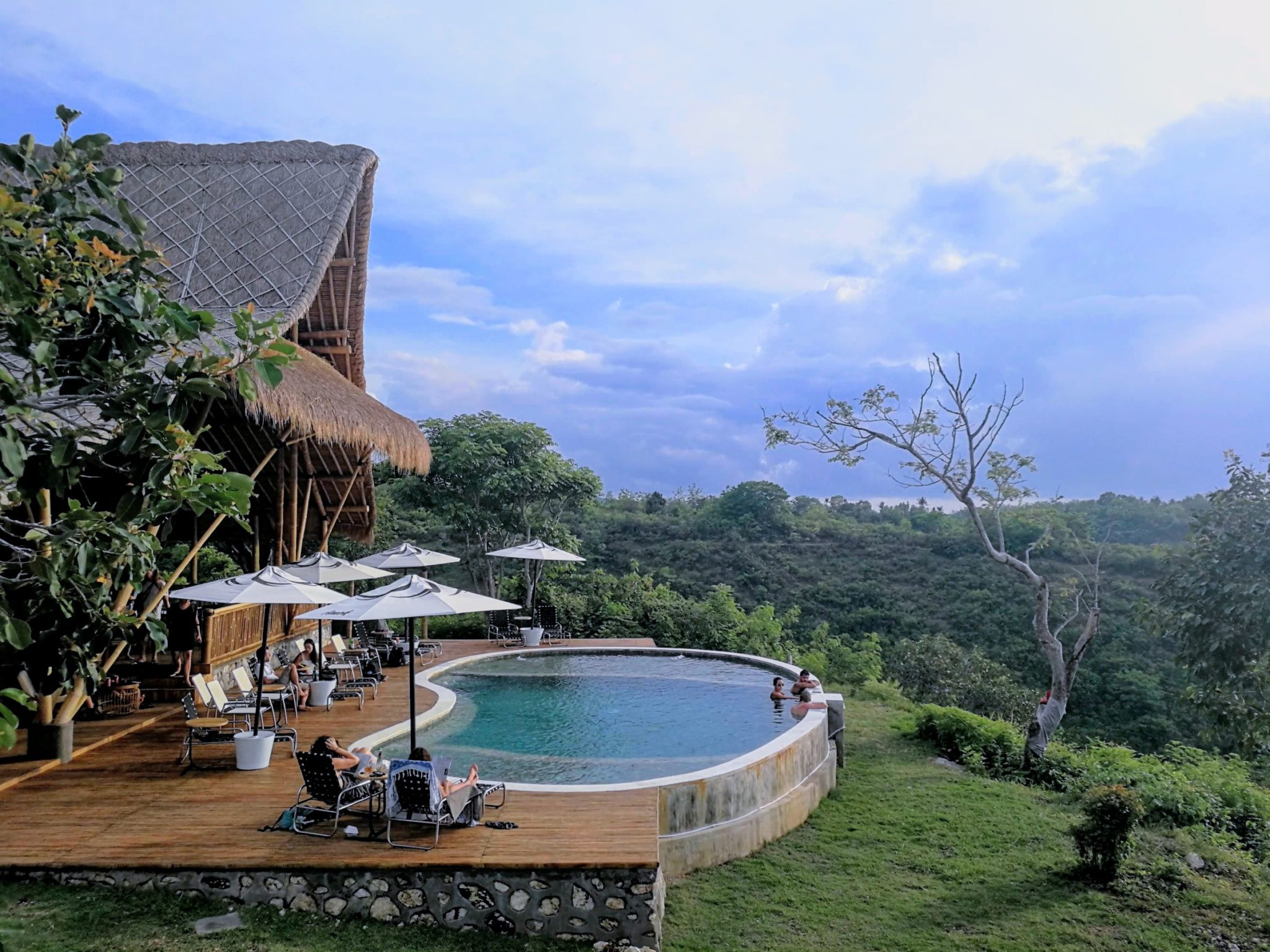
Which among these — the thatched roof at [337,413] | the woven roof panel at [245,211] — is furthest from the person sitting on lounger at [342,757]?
the woven roof panel at [245,211]

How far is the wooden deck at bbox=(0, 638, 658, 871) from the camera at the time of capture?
212 inches

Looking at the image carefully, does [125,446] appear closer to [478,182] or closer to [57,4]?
[57,4]

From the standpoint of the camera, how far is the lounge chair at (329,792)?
593cm

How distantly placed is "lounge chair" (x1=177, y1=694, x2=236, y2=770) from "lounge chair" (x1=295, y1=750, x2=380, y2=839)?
1983 millimetres

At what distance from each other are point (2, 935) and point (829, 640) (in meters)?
18.2

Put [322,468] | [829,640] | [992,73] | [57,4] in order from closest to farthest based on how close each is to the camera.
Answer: [57,4]
[992,73]
[322,468]
[829,640]

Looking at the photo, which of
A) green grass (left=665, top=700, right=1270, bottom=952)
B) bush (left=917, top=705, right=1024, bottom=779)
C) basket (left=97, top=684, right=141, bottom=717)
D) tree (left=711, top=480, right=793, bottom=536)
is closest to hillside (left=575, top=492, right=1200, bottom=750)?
tree (left=711, top=480, right=793, bottom=536)

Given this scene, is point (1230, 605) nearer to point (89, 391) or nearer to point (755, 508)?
point (89, 391)

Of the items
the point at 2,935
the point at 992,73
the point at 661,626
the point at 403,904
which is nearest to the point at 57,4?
the point at 2,935

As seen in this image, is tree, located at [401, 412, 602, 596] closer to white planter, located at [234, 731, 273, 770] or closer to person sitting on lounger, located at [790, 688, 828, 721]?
person sitting on lounger, located at [790, 688, 828, 721]

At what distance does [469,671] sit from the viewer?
13.3 metres

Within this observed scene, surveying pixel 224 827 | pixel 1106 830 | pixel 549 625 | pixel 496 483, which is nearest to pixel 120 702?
pixel 224 827

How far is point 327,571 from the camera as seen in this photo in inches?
405

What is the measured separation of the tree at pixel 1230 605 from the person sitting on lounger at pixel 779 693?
4749 millimetres
